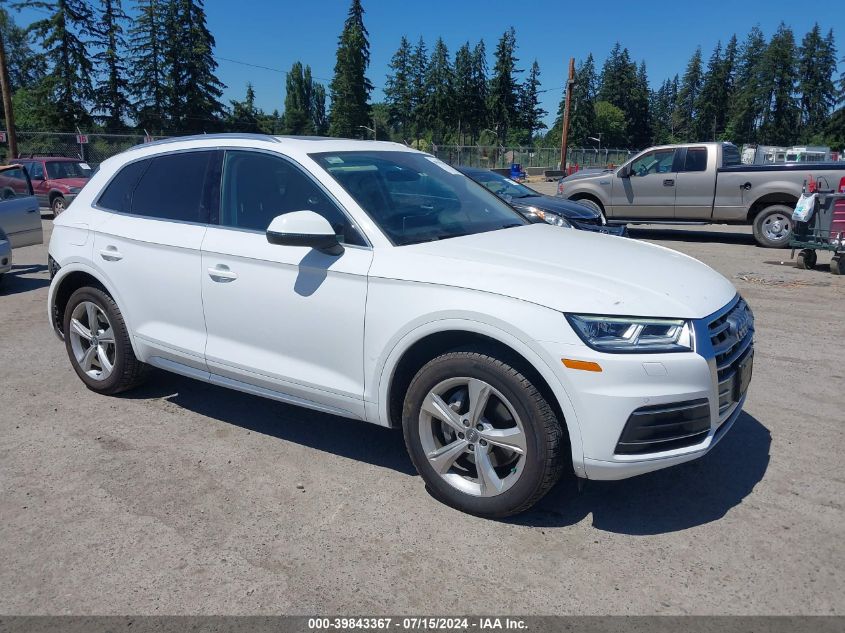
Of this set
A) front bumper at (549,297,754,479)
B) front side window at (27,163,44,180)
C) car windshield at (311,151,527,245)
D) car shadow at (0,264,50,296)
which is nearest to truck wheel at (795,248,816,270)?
car windshield at (311,151,527,245)

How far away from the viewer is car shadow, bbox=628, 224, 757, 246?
14.2 meters

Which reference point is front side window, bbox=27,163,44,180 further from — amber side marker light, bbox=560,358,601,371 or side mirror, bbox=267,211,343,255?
amber side marker light, bbox=560,358,601,371

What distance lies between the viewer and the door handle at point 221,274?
3.85m

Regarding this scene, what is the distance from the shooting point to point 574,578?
2.81 meters

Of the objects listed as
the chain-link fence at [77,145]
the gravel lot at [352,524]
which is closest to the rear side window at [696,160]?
the gravel lot at [352,524]

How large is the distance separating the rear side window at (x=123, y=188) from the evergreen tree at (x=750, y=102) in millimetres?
105232

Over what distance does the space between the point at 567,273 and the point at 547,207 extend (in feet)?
26.2

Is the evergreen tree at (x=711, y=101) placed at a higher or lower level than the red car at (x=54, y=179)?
higher

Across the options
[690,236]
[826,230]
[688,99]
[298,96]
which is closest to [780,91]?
[688,99]

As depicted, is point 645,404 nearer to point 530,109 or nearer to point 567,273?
point 567,273

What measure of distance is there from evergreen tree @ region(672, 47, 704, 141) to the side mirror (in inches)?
4774

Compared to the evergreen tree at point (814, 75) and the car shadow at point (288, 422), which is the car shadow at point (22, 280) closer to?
the car shadow at point (288, 422)

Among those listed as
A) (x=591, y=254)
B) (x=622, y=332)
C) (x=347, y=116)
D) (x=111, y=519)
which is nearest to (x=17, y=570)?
(x=111, y=519)

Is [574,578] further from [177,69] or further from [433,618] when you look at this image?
[177,69]
